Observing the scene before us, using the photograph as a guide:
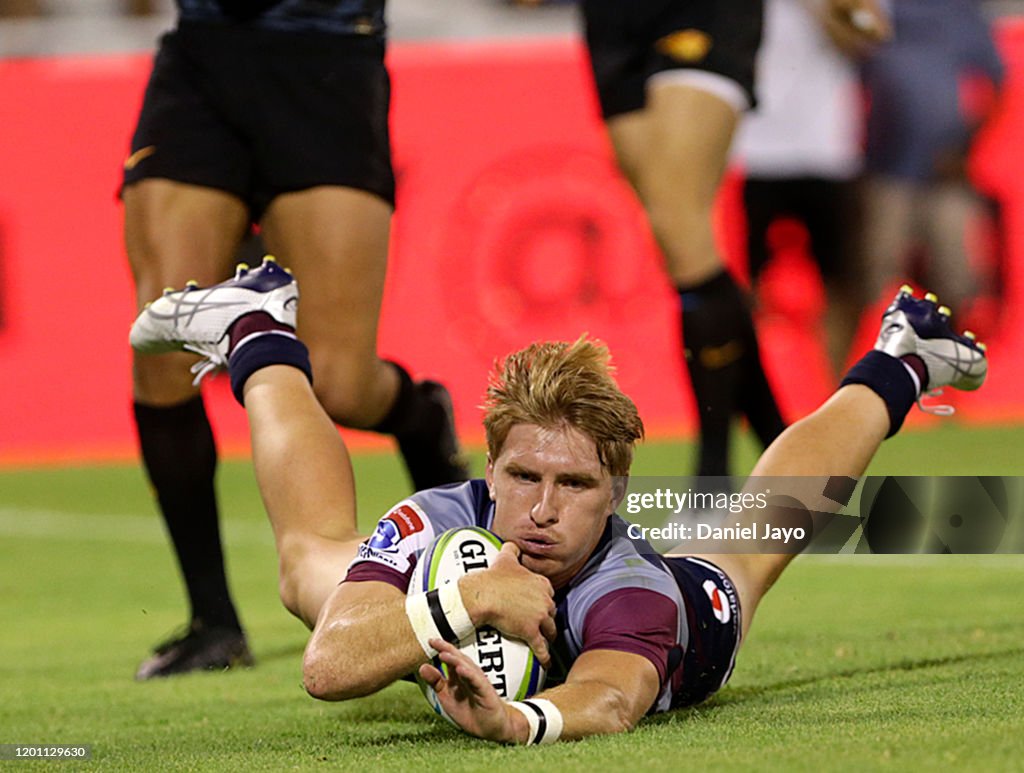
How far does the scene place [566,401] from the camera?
10.5 feet

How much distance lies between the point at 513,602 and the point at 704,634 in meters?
0.55

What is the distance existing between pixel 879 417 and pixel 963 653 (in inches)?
23.3

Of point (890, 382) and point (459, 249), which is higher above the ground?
point (890, 382)

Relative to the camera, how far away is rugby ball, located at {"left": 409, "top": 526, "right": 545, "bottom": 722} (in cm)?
311

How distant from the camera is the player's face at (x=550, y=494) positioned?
315 cm

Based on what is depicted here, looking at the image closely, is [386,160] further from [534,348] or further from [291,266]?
[534,348]

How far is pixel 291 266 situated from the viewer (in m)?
4.74

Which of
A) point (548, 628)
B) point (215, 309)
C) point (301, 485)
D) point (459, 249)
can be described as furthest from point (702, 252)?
point (459, 249)

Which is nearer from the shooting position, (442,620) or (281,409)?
(442,620)

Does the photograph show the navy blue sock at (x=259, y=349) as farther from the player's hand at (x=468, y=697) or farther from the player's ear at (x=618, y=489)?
the player's hand at (x=468, y=697)

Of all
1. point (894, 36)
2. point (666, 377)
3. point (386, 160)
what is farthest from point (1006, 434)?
point (386, 160)

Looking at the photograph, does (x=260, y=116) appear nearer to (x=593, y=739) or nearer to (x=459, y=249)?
(x=593, y=739)

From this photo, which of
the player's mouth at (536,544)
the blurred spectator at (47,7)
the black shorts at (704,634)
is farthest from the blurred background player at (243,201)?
the blurred spectator at (47,7)

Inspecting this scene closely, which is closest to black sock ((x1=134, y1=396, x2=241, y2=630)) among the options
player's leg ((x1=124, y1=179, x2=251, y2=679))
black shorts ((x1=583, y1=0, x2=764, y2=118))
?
player's leg ((x1=124, y1=179, x2=251, y2=679))
